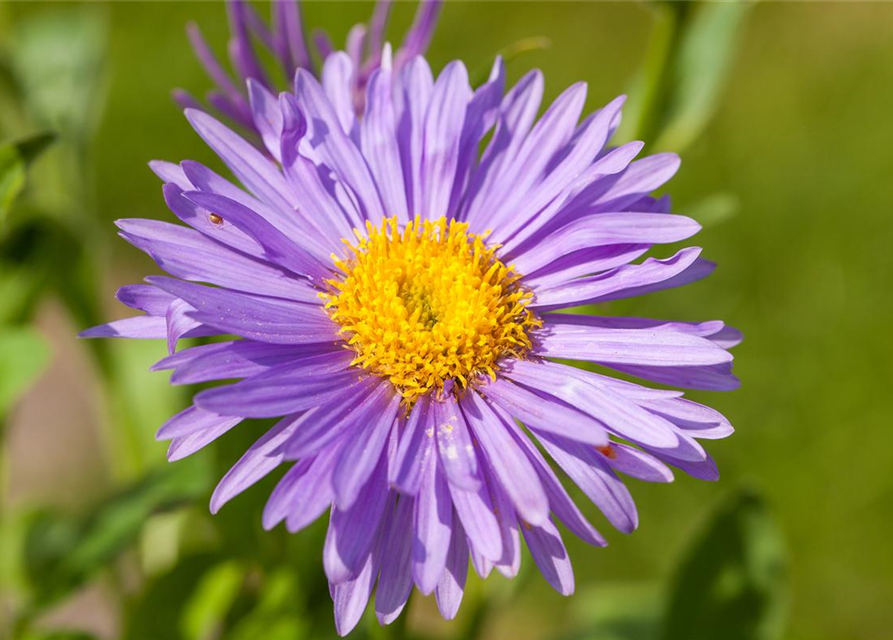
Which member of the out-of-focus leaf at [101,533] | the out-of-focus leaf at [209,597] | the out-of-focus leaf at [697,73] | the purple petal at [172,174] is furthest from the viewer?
the out-of-focus leaf at [697,73]

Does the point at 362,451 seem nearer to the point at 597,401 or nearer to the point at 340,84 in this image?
the point at 597,401

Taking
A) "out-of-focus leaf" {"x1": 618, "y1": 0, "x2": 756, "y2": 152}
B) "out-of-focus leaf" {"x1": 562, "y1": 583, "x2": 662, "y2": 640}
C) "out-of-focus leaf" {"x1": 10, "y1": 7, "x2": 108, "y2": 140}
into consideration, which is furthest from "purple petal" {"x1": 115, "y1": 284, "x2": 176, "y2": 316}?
"out-of-focus leaf" {"x1": 562, "y1": 583, "x2": 662, "y2": 640}

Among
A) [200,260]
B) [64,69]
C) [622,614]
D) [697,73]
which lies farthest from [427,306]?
[64,69]

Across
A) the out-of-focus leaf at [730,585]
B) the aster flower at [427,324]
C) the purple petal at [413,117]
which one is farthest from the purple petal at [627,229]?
the out-of-focus leaf at [730,585]

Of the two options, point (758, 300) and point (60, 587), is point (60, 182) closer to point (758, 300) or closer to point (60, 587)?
point (60, 587)

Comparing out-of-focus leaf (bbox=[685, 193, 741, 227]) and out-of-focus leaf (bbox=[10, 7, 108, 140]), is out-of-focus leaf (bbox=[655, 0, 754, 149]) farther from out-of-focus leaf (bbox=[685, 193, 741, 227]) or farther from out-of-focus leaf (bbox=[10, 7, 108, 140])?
out-of-focus leaf (bbox=[10, 7, 108, 140])

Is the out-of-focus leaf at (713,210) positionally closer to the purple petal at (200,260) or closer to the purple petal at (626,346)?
the purple petal at (626,346)

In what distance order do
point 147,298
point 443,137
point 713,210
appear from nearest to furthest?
point 147,298 < point 443,137 < point 713,210
